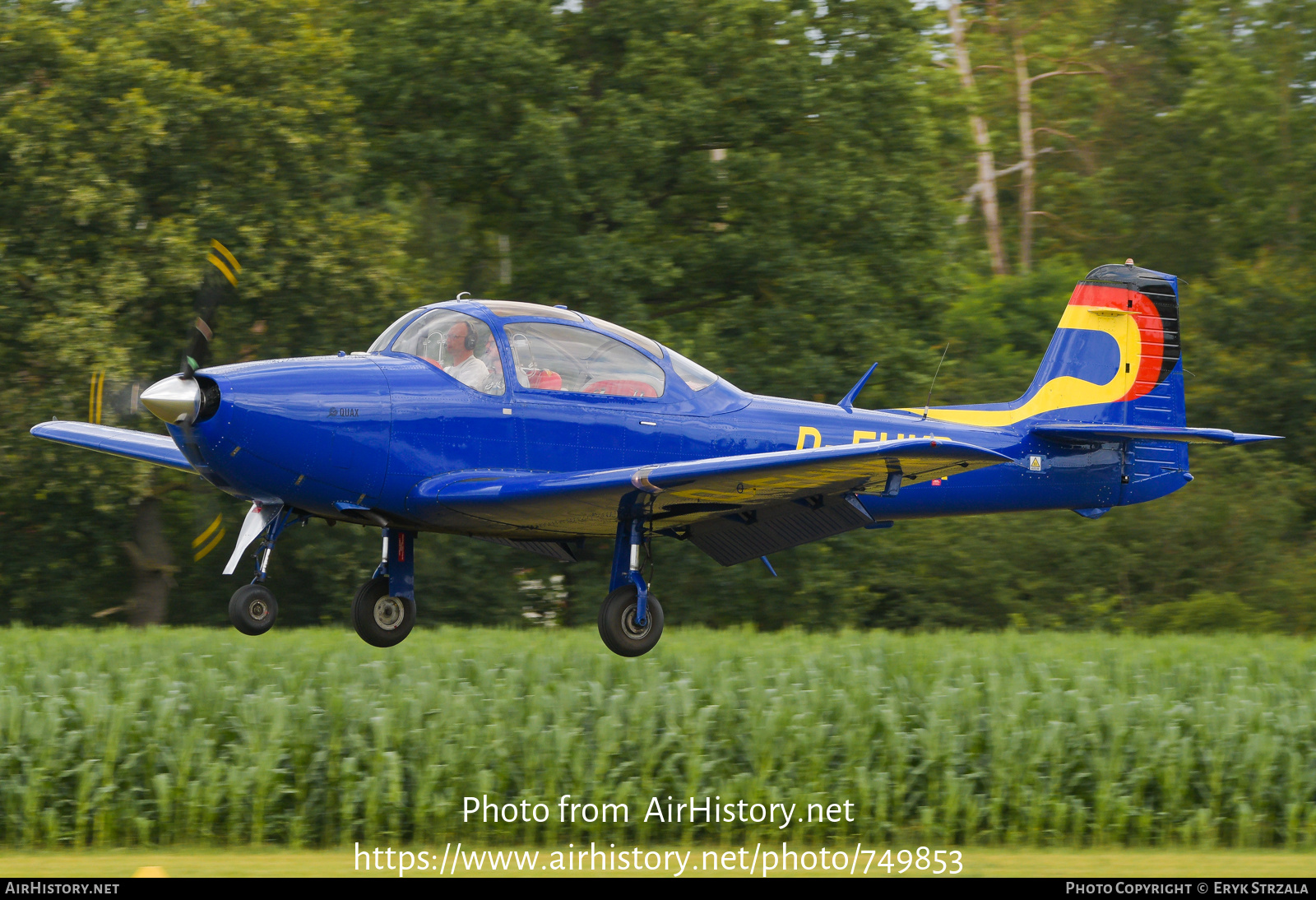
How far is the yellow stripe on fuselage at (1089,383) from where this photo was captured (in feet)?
41.1

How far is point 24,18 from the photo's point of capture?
57.2 feet

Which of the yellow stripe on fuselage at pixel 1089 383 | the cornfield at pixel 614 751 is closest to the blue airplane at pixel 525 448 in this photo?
the cornfield at pixel 614 751

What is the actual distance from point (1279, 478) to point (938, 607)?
5.89 m

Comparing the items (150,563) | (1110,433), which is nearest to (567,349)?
(1110,433)

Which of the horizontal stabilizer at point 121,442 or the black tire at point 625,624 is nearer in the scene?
the black tire at point 625,624

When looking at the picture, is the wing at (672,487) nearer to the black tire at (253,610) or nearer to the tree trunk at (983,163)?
the black tire at (253,610)

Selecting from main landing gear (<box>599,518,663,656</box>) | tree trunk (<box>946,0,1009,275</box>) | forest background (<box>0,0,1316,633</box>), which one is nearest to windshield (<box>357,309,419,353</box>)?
main landing gear (<box>599,518,663,656</box>)

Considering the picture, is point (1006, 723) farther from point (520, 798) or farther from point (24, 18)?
point (24, 18)

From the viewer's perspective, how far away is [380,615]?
1059 centimetres

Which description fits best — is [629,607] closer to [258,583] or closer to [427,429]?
[427,429]

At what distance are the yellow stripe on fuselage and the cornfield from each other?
10.2 ft

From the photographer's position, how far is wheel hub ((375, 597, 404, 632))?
10594 mm

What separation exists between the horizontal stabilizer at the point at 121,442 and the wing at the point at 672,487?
2.87m
